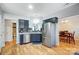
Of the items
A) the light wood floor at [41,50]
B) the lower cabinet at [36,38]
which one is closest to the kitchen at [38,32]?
the lower cabinet at [36,38]

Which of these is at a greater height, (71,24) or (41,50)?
(71,24)

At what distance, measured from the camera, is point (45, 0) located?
2164 millimetres

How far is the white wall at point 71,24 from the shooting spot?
217 centimetres

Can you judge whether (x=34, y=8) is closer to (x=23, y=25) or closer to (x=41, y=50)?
(x=23, y=25)

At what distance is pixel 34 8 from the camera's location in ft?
7.26

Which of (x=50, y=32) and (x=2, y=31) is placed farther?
(x=50, y=32)

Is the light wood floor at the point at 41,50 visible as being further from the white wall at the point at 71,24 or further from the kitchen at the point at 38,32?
the white wall at the point at 71,24

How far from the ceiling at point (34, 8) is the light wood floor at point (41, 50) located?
667 mm

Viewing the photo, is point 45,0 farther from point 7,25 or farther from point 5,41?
point 5,41

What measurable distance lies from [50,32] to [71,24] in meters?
0.46

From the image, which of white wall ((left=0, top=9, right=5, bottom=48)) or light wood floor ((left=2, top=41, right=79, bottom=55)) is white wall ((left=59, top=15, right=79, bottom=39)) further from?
white wall ((left=0, top=9, right=5, bottom=48))

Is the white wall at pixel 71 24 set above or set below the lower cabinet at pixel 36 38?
above

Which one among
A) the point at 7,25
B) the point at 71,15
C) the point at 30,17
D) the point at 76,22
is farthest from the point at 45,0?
the point at 7,25

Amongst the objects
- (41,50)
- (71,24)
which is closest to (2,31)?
(41,50)
